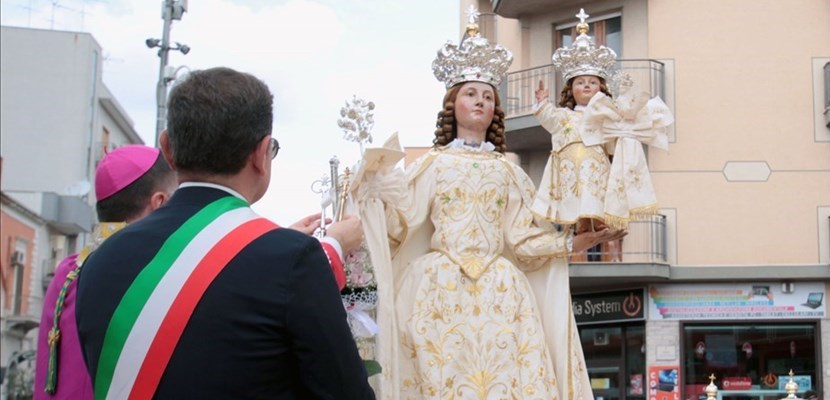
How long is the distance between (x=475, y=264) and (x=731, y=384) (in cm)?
1441

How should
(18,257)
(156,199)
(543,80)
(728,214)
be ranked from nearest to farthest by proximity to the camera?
(156,199), (728,214), (543,80), (18,257)

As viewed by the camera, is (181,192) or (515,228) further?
(515,228)

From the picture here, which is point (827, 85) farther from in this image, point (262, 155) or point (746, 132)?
point (262, 155)

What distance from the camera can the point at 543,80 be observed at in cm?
1984

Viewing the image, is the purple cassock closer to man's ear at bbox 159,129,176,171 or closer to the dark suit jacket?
man's ear at bbox 159,129,176,171

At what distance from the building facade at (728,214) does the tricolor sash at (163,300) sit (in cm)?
1682

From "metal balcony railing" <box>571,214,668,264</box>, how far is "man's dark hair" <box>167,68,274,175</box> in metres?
16.8

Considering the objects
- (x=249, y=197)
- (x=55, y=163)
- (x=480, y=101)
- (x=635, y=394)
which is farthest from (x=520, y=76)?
(x=55, y=163)

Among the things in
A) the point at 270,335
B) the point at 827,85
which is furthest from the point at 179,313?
the point at 827,85

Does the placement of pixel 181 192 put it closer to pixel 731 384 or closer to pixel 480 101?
pixel 480 101

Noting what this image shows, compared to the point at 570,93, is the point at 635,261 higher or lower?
lower

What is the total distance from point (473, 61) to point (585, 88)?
0.59 m

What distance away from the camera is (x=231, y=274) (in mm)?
2488

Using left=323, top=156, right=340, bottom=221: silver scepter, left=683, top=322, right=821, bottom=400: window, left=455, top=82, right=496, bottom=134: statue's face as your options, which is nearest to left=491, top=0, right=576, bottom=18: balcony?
left=683, top=322, right=821, bottom=400: window
